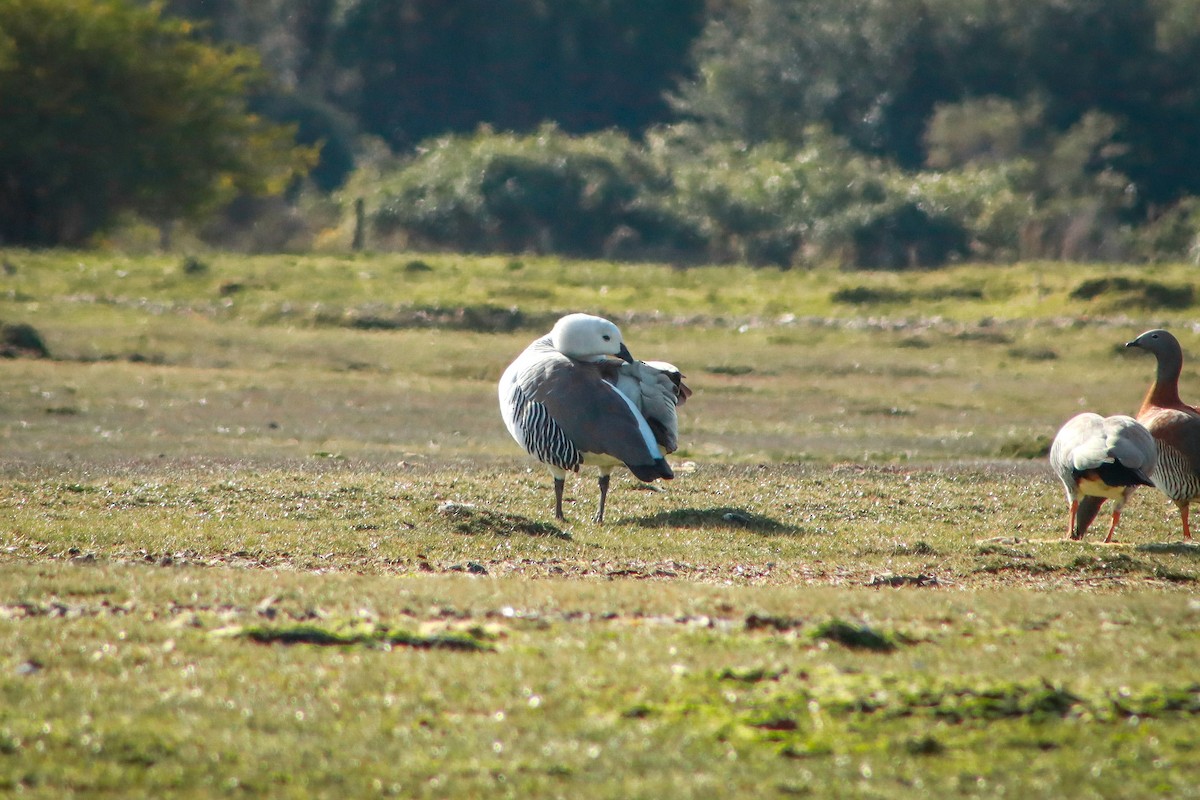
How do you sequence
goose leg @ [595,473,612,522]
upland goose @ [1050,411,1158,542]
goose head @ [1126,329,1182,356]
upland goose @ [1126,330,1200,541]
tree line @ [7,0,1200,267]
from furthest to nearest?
tree line @ [7,0,1200,267], goose head @ [1126,329,1182,356], goose leg @ [595,473,612,522], upland goose @ [1126,330,1200,541], upland goose @ [1050,411,1158,542]

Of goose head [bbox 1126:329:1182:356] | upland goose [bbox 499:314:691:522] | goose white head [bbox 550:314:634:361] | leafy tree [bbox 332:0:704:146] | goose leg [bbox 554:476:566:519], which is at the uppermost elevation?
leafy tree [bbox 332:0:704:146]

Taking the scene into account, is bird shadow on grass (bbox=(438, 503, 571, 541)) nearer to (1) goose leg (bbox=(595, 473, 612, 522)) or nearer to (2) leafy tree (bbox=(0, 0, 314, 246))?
(1) goose leg (bbox=(595, 473, 612, 522))

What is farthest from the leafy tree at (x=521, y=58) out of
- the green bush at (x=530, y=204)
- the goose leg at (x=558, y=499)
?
the goose leg at (x=558, y=499)

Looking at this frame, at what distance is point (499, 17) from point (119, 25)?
27.1m

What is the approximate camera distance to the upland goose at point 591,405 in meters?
11.4

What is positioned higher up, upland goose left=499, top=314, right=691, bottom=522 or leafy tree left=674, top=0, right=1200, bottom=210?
leafy tree left=674, top=0, right=1200, bottom=210

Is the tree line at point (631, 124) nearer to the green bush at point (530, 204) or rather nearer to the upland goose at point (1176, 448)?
the green bush at point (530, 204)

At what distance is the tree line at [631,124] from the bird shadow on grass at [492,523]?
29.8 m

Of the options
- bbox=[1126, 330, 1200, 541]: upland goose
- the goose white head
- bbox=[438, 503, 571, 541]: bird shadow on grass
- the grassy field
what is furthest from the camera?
the goose white head

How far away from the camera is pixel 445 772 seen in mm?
5191

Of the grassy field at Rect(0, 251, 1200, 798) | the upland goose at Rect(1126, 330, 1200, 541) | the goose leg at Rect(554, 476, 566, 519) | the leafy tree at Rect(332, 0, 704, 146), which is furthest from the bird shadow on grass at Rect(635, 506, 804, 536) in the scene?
the leafy tree at Rect(332, 0, 704, 146)

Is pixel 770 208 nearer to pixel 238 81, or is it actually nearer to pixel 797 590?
pixel 238 81

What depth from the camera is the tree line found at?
40094 millimetres

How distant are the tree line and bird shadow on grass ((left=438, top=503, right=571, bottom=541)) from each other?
29771mm
